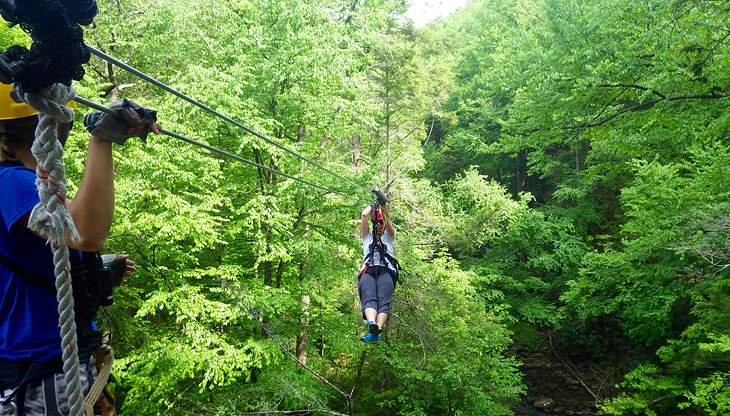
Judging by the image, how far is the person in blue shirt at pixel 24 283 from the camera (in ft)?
3.80

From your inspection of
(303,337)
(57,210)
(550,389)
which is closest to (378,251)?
(57,210)

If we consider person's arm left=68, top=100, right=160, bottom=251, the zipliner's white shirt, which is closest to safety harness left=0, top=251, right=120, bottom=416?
person's arm left=68, top=100, right=160, bottom=251

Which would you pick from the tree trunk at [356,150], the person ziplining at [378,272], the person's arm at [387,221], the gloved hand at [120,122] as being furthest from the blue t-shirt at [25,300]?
the tree trunk at [356,150]

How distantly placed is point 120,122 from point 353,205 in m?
7.66

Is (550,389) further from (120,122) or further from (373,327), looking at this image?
(120,122)

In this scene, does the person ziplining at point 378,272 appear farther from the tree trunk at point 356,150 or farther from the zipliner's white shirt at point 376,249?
the tree trunk at point 356,150

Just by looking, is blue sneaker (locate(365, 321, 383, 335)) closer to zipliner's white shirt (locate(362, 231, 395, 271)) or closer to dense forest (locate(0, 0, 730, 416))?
zipliner's white shirt (locate(362, 231, 395, 271))

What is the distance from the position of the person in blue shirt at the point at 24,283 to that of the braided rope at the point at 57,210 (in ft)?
0.74

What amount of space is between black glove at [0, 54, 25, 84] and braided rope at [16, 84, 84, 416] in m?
0.04

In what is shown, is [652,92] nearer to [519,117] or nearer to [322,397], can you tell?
[519,117]

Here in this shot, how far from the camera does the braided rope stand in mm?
880

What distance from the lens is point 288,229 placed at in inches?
336

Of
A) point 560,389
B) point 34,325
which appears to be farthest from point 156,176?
point 560,389

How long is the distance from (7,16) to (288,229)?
7.74 metres
